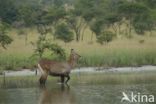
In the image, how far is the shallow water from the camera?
1592 cm

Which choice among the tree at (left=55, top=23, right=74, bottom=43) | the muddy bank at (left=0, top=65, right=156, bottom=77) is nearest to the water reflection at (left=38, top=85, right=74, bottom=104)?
the muddy bank at (left=0, top=65, right=156, bottom=77)

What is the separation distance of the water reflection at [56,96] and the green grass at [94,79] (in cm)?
184

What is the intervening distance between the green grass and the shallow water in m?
1.32

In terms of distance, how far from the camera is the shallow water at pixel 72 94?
15.9 meters

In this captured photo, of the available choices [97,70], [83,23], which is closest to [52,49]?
[97,70]

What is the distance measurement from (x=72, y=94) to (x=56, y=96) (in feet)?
1.77

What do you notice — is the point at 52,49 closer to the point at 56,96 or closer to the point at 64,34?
the point at 56,96

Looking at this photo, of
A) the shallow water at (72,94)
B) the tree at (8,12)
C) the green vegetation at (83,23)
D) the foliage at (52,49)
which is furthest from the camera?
the tree at (8,12)

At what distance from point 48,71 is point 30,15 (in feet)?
112

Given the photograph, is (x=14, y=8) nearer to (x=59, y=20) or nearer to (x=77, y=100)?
(x=59, y=20)

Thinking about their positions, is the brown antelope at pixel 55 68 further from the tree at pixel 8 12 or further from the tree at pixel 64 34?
the tree at pixel 8 12

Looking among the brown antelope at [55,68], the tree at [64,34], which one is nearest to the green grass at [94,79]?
the brown antelope at [55,68]

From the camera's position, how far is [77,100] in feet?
52.3

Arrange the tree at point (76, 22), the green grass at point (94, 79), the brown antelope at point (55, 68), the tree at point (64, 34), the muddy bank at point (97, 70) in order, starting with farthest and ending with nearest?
the tree at point (76, 22) < the tree at point (64, 34) < the muddy bank at point (97, 70) < the brown antelope at point (55, 68) < the green grass at point (94, 79)
